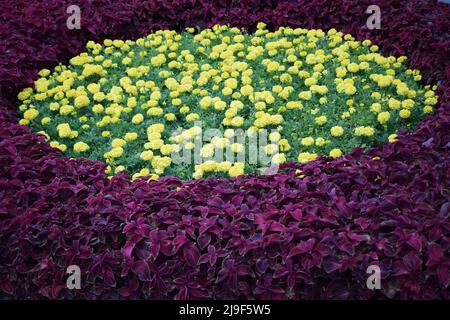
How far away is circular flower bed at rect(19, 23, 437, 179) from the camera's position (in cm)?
357

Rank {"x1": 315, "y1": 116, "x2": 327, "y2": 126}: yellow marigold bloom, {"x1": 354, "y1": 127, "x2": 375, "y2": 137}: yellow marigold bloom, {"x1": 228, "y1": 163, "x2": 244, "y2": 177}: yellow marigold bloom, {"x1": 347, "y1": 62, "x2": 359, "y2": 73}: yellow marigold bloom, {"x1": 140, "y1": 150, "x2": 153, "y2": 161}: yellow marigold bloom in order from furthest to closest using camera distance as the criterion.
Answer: {"x1": 347, "y1": 62, "x2": 359, "y2": 73}: yellow marigold bloom, {"x1": 315, "y1": 116, "x2": 327, "y2": 126}: yellow marigold bloom, {"x1": 354, "y1": 127, "x2": 375, "y2": 137}: yellow marigold bloom, {"x1": 140, "y1": 150, "x2": 153, "y2": 161}: yellow marigold bloom, {"x1": 228, "y1": 163, "x2": 244, "y2": 177}: yellow marigold bloom

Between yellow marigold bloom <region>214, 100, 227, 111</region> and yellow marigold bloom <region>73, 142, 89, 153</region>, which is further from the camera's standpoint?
yellow marigold bloom <region>214, 100, 227, 111</region>

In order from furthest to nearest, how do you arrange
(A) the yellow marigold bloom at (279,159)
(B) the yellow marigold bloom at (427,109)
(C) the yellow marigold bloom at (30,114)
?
(C) the yellow marigold bloom at (30,114), (B) the yellow marigold bloom at (427,109), (A) the yellow marigold bloom at (279,159)

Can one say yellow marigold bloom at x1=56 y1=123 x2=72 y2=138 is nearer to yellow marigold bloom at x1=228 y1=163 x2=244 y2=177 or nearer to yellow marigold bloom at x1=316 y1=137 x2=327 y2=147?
yellow marigold bloom at x1=228 y1=163 x2=244 y2=177

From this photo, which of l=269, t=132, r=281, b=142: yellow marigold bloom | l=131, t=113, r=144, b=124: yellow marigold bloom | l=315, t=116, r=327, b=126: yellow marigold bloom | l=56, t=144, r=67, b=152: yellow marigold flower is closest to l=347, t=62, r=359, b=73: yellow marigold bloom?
l=315, t=116, r=327, b=126: yellow marigold bloom

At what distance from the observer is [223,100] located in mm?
4051

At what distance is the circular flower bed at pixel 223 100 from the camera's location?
3572 millimetres

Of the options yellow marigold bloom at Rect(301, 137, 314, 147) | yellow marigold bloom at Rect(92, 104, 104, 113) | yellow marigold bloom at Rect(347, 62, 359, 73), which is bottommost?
yellow marigold bloom at Rect(301, 137, 314, 147)

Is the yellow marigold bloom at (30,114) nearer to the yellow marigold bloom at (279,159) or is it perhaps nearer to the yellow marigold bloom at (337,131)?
the yellow marigold bloom at (279,159)

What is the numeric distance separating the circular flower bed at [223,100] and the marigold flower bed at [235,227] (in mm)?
459

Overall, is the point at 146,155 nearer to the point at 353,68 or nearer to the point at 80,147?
the point at 80,147

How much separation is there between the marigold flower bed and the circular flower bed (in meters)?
0.46

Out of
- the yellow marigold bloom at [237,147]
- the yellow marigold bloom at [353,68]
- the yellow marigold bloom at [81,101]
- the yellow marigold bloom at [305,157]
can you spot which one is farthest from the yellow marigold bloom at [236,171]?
the yellow marigold bloom at [353,68]

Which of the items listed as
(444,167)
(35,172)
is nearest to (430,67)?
(444,167)
